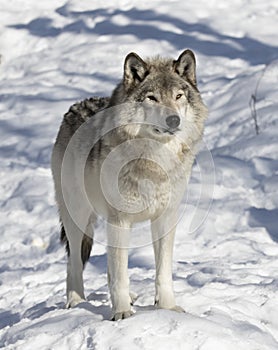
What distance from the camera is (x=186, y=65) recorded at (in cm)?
457

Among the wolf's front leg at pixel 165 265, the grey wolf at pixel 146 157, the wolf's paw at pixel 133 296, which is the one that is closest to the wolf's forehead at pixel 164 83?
the grey wolf at pixel 146 157

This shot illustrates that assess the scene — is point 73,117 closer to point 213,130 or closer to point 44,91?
point 213,130

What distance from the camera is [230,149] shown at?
8.20 meters

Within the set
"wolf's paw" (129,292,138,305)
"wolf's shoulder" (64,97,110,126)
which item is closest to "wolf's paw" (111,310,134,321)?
"wolf's paw" (129,292,138,305)

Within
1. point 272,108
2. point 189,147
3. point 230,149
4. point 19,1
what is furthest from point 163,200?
point 19,1

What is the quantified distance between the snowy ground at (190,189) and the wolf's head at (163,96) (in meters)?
1.07

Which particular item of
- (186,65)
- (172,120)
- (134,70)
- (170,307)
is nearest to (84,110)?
(134,70)

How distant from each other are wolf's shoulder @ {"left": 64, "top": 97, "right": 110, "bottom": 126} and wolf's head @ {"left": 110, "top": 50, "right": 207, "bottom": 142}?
1.49 feet

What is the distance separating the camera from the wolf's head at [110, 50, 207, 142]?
4.21 m

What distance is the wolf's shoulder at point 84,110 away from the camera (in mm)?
5082

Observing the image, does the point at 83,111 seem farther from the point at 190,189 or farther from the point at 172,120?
the point at 190,189

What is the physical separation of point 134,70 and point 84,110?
80 centimetres

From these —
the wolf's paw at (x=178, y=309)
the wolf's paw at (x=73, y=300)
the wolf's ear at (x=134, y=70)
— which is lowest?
the wolf's paw at (x=73, y=300)

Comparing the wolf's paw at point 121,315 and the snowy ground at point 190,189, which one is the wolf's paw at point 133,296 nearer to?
the snowy ground at point 190,189
